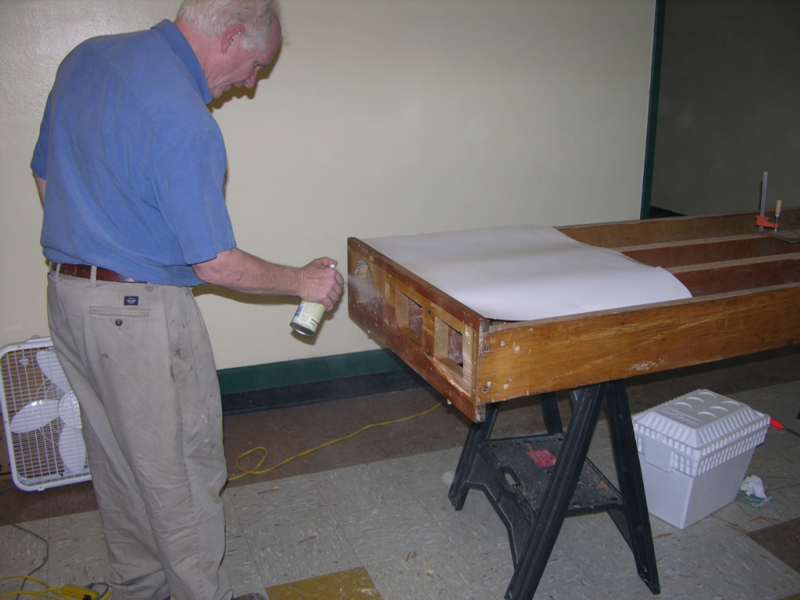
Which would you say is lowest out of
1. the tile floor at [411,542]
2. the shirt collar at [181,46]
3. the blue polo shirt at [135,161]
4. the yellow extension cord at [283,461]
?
the tile floor at [411,542]

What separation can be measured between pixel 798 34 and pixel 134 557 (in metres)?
5.57

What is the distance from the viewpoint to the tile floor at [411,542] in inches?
79.9

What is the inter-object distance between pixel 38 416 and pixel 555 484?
1836mm

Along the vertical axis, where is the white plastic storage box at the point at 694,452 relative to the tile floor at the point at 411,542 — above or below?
above

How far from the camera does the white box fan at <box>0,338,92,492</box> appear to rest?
2.41 meters

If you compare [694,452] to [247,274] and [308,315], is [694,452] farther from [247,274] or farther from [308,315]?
[247,274]

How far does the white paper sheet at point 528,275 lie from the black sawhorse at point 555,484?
307 mm

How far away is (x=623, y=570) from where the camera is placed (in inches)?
82.7

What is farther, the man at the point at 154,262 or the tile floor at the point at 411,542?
the tile floor at the point at 411,542

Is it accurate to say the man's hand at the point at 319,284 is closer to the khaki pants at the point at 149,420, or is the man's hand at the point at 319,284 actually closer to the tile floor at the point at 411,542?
the khaki pants at the point at 149,420

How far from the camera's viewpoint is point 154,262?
61.5 inches

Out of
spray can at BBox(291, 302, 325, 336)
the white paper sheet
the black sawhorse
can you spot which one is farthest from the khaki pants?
the black sawhorse

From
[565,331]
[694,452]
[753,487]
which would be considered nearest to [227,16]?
[565,331]

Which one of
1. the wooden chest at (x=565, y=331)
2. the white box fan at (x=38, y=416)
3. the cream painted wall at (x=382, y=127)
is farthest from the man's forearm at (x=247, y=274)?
the cream painted wall at (x=382, y=127)
